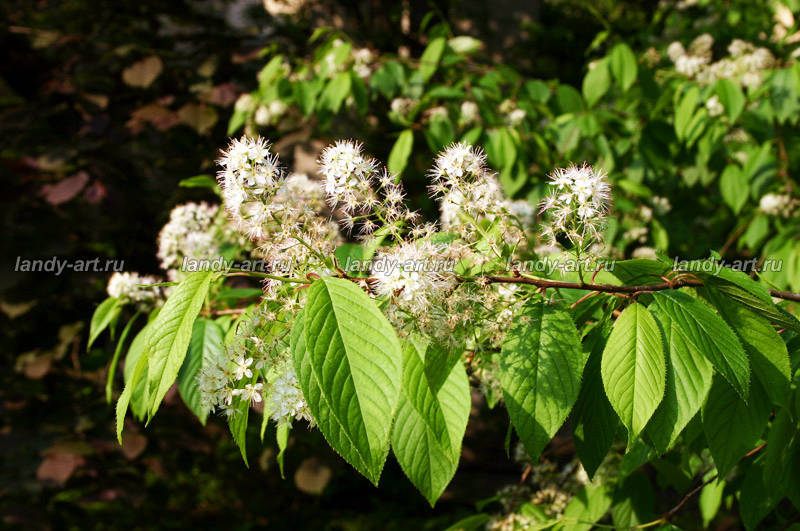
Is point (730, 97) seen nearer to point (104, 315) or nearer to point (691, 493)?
point (691, 493)

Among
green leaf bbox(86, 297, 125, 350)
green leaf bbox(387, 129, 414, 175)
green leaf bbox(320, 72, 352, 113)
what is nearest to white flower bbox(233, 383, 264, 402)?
green leaf bbox(86, 297, 125, 350)

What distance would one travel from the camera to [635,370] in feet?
2.83

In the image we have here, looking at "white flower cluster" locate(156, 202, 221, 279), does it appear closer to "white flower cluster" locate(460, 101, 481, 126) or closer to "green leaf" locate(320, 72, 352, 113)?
"green leaf" locate(320, 72, 352, 113)

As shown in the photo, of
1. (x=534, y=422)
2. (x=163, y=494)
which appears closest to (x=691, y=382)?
(x=534, y=422)

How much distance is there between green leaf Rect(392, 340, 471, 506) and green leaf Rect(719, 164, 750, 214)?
2.42 metres

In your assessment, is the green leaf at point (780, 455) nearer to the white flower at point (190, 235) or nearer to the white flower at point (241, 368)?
the white flower at point (241, 368)

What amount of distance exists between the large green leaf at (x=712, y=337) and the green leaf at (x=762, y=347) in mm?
85

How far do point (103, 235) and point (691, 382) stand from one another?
10.2 ft

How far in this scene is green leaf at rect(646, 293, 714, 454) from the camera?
2.76ft

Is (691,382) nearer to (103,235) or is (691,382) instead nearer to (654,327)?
(654,327)

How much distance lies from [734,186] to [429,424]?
258 centimetres

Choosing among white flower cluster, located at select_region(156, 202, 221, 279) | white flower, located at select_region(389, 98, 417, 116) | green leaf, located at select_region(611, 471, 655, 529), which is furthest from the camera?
white flower, located at select_region(389, 98, 417, 116)

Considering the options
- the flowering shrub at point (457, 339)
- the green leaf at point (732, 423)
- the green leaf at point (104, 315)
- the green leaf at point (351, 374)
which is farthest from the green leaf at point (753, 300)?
the green leaf at point (104, 315)

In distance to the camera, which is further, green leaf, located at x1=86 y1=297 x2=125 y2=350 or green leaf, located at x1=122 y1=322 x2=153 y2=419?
green leaf, located at x1=86 y1=297 x2=125 y2=350
